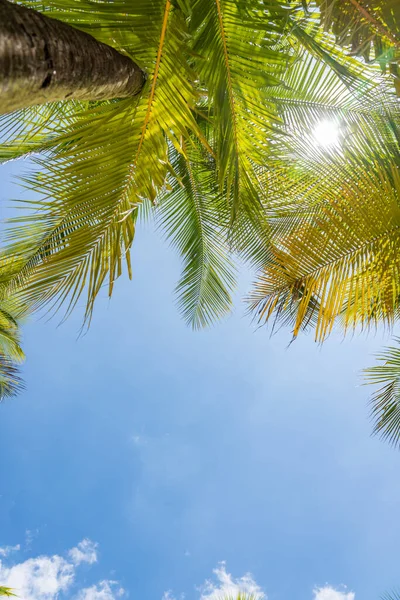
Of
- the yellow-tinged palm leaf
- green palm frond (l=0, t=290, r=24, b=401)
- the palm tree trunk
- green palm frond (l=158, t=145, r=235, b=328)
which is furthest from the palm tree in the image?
green palm frond (l=0, t=290, r=24, b=401)

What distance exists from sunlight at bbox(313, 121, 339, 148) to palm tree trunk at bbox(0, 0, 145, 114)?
6.89 ft

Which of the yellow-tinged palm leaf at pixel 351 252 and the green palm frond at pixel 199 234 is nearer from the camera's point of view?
the yellow-tinged palm leaf at pixel 351 252

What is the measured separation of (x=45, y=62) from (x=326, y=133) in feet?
11.0

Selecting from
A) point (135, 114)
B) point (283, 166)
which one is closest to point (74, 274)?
point (135, 114)

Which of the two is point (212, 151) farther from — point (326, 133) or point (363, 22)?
point (326, 133)

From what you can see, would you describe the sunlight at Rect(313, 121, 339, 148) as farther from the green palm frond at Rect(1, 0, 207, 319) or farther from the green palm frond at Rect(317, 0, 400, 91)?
the green palm frond at Rect(1, 0, 207, 319)

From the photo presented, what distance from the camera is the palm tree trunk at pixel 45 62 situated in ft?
4.90

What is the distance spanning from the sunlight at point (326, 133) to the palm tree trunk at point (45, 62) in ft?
6.89

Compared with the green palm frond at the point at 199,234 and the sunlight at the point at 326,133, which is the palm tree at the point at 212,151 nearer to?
the sunlight at the point at 326,133

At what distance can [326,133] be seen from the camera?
14.4 feet

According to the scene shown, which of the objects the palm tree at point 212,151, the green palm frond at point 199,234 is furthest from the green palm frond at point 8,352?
the palm tree at point 212,151

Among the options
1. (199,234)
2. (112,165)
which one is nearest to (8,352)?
(199,234)

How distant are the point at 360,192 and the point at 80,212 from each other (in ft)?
6.22

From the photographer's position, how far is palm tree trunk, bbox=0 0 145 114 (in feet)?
4.90
